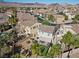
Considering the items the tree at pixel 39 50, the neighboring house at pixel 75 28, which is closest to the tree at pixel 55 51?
the tree at pixel 39 50

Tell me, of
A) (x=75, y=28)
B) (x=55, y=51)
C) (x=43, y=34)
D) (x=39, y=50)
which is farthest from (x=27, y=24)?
(x=75, y=28)

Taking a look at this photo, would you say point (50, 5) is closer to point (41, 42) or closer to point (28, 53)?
point (41, 42)

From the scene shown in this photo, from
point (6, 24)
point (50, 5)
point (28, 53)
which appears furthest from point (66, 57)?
point (6, 24)

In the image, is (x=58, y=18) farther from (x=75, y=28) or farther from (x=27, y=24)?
(x=27, y=24)

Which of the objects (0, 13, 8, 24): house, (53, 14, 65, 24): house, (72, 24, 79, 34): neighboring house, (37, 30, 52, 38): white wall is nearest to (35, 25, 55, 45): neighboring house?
(37, 30, 52, 38): white wall

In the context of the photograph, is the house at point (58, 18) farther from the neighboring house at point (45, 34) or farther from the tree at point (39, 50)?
the tree at point (39, 50)

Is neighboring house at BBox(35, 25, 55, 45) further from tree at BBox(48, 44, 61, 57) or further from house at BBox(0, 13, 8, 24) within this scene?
house at BBox(0, 13, 8, 24)
